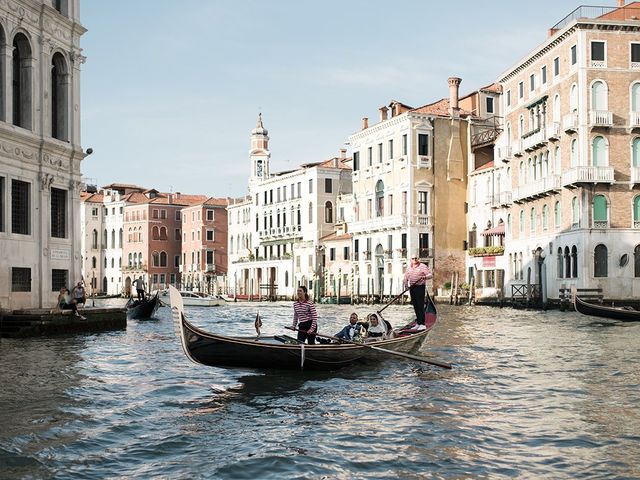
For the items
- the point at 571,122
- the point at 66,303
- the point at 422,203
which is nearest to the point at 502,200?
the point at 422,203

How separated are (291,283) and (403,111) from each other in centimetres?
1511

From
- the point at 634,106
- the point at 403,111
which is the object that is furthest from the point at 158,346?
the point at 403,111

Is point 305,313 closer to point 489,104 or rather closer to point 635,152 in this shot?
point 635,152

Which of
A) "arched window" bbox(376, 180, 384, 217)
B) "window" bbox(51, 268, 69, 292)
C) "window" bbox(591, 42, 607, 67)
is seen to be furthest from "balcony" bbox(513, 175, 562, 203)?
"window" bbox(51, 268, 69, 292)

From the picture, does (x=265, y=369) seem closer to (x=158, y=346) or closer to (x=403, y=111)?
(x=158, y=346)

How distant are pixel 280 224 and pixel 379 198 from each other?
1308 centimetres

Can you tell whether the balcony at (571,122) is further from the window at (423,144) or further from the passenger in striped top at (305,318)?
the passenger in striped top at (305,318)

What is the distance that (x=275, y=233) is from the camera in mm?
57281

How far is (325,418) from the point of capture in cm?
880

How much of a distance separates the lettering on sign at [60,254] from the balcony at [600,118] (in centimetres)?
1716

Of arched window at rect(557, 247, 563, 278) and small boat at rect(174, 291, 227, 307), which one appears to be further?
small boat at rect(174, 291, 227, 307)

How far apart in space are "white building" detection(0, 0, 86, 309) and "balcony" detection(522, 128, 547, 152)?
55.8 ft

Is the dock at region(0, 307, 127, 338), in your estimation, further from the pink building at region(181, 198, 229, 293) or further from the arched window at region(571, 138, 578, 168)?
the pink building at region(181, 198, 229, 293)

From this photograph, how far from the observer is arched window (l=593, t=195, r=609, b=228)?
93.5 ft
